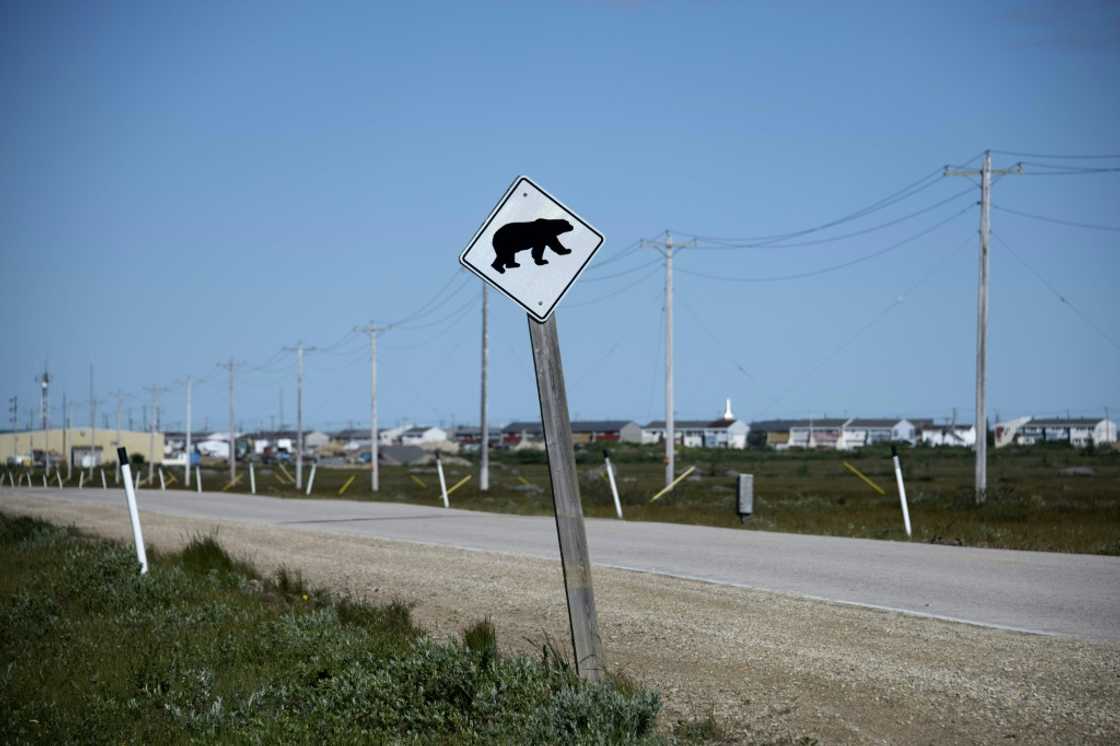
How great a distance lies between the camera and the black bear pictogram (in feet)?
24.9

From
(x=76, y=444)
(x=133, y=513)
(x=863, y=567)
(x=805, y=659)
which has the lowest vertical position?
(x=76, y=444)

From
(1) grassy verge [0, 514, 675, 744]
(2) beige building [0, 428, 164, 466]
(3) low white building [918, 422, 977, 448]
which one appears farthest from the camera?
(3) low white building [918, 422, 977, 448]

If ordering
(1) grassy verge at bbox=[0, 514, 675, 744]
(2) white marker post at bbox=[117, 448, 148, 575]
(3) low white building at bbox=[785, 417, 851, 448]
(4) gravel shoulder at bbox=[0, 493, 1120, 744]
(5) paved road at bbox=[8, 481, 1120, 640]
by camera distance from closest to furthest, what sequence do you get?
(1) grassy verge at bbox=[0, 514, 675, 744] < (4) gravel shoulder at bbox=[0, 493, 1120, 744] < (5) paved road at bbox=[8, 481, 1120, 640] < (2) white marker post at bbox=[117, 448, 148, 575] < (3) low white building at bbox=[785, 417, 851, 448]

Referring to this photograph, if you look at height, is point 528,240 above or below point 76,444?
above

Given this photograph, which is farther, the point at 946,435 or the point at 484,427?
the point at 946,435

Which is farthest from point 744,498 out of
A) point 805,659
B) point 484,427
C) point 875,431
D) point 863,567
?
point 875,431

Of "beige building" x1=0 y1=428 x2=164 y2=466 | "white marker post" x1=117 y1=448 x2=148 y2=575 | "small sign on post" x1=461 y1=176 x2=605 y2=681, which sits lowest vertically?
"beige building" x1=0 y1=428 x2=164 y2=466

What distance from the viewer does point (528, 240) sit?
25.0 feet

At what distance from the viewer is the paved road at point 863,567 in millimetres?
11102

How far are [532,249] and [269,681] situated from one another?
344 centimetres

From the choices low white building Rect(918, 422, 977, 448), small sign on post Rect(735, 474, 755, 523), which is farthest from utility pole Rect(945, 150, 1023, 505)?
low white building Rect(918, 422, 977, 448)

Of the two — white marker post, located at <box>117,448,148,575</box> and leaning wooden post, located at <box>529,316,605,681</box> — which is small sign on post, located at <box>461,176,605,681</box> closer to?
leaning wooden post, located at <box>529,316,605,681</box>

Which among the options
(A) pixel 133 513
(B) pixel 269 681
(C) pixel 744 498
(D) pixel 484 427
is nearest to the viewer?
(B) pixel 269 681

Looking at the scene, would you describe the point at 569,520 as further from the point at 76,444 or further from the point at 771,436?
the point at 771,436
